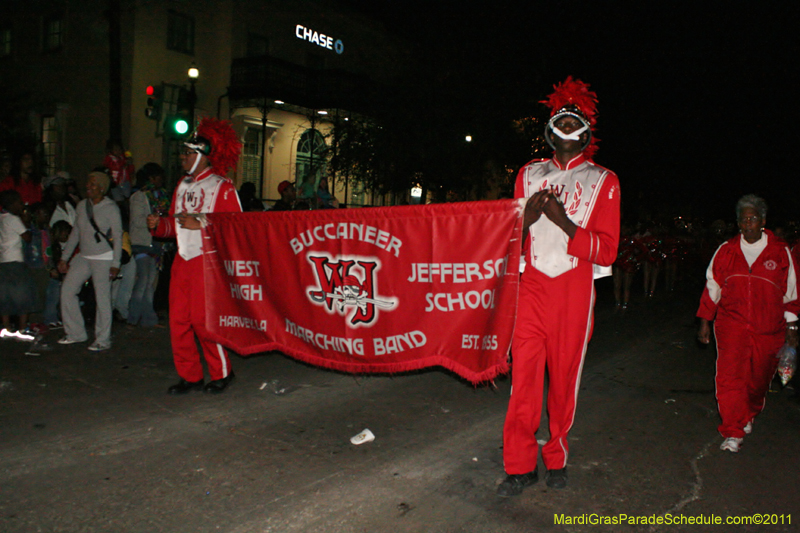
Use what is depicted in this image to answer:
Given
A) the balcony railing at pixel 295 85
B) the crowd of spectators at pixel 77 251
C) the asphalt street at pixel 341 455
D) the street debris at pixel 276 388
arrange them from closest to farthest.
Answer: the asphalt street at pixel 341 455 → the street debris at pixel 276 388 → the crowd of spectators at pixel 77 251 → the balcony railing at pixel 295 85

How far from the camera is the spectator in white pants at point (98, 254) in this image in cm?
734

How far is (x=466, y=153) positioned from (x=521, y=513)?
17562mm

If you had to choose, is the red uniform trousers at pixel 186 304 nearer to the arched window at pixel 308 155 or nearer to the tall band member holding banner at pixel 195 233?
the tall band member holding banner at pixel 195 233

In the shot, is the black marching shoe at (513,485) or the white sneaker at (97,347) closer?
the black marching shoe at (513,485)

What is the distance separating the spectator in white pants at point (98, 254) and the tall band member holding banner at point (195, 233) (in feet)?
6.64

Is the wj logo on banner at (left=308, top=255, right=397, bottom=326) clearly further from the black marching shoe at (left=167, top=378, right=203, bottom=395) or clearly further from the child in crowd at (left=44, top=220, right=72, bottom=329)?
the child in crowd at (left=44, top=220, right=72, bottom=329)

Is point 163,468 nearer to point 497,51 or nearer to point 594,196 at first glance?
point 594,196

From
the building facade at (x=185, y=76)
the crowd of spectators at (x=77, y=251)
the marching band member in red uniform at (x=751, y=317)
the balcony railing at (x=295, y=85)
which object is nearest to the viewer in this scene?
the marching band member in red uniform at (x=751, y=317)

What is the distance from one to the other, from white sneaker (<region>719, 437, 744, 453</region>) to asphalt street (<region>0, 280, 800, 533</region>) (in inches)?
2.1

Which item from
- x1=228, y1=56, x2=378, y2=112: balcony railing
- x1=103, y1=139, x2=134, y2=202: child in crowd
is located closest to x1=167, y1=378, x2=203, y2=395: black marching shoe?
x1=103, y1=139, x2=134, y2=202: child in crowd

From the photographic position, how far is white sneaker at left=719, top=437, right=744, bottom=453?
4723 millimetres

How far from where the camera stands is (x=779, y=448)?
494 centimetres

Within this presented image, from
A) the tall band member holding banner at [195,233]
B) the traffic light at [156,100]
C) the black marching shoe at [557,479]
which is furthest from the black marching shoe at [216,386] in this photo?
the traffic light at [156,100]

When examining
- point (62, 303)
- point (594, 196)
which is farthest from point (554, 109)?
point (62, 303)
